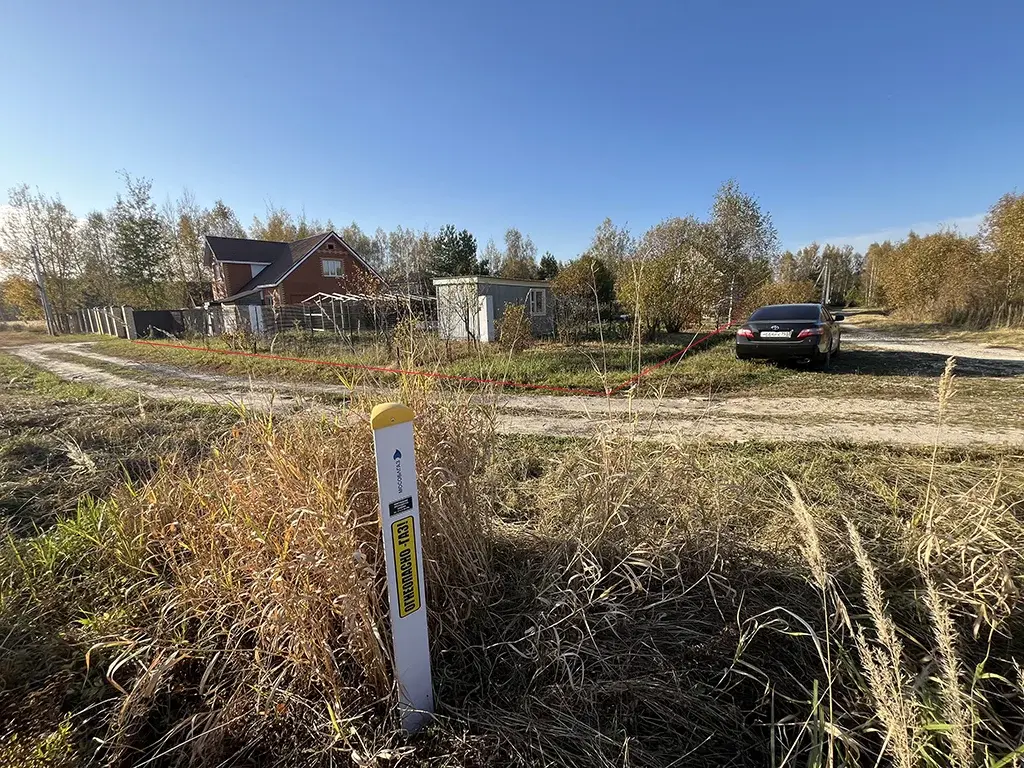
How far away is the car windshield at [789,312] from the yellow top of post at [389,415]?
33.2 feet

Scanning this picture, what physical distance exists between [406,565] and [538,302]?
58.7 feet

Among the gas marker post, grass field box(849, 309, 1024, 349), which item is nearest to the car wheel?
grass field box(849, 309, 1024, 349)

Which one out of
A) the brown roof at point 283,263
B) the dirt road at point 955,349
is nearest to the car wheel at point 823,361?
the dirt road at point 955,349

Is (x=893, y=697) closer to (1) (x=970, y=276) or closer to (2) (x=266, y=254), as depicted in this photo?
(1) (x=970, y=276)

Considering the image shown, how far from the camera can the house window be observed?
58.4 ft

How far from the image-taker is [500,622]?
1934 millimetres

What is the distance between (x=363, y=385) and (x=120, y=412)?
254 inches

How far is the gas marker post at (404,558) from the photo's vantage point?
1.40 metres

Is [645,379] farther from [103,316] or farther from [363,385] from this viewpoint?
[103,316]

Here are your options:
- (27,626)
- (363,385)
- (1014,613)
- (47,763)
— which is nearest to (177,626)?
(47,763)

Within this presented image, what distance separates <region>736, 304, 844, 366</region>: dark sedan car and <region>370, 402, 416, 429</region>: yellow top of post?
9.70 meters

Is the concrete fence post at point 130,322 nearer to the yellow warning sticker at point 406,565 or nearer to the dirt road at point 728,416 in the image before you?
the dirt road at point 728,416

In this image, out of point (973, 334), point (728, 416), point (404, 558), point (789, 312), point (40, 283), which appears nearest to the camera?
point (404, 558)

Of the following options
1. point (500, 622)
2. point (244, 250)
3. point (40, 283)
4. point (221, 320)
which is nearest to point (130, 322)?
point (221, 320)
